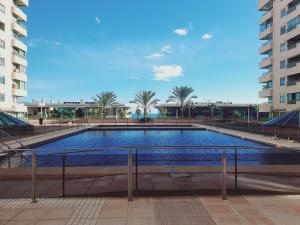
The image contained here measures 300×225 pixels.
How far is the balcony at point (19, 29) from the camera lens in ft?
165

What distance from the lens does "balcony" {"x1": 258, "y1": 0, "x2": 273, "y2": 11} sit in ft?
174

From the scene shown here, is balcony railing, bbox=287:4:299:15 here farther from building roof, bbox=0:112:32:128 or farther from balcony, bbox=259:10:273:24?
building roof, bbox=0:112:32:128

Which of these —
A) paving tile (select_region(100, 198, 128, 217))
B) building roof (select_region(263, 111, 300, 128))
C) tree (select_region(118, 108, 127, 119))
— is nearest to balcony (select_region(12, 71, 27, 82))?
tree (select_region(118, 108, 127, 119))

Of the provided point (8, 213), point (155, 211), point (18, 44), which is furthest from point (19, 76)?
point (155, 211)

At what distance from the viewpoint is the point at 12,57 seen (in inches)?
1965

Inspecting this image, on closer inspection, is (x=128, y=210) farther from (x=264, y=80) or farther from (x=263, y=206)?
(x=264, y=80)

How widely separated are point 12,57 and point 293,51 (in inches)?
1848

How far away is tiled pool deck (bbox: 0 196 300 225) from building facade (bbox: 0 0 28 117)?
44468 millimetres

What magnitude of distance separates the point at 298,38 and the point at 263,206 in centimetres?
4670

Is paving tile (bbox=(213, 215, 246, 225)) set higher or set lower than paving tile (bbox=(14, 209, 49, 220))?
higher

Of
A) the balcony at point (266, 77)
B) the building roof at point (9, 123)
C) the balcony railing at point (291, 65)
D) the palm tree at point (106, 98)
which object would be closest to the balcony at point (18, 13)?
the palm tree at point (106, 98)

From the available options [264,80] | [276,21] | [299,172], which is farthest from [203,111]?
[299,172]

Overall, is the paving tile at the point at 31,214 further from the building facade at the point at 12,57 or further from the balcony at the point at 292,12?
the balcony at the point at 292,12

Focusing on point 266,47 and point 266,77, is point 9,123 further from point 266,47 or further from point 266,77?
point 266,47
